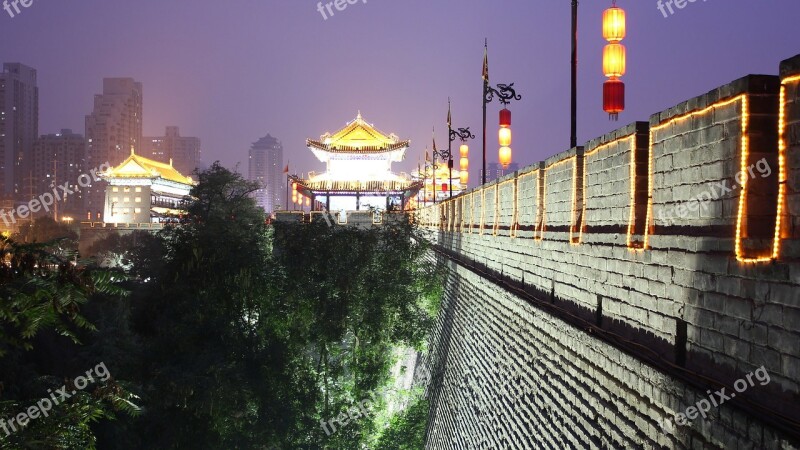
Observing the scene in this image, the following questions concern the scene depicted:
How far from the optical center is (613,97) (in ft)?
31.0

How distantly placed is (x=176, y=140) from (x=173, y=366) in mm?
182070

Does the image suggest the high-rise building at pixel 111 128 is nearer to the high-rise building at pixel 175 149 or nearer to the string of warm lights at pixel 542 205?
the high-rise building at pixel 175 149

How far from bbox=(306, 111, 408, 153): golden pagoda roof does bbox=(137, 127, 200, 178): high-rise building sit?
13828cm

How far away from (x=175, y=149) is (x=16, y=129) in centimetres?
7251

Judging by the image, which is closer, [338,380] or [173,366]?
[173,366]

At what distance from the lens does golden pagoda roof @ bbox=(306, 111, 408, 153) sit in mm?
45125

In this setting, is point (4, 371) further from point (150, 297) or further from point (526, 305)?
point (526, 305)

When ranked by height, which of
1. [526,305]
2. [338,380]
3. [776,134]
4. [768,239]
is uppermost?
[776,134]

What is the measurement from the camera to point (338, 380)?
13.7 meters

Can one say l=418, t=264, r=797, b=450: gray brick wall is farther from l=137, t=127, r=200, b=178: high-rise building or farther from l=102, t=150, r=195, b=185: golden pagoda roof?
l=137, t=127, r=200, b=178: high-rise building

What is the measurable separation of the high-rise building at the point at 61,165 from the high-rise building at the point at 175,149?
188 ft

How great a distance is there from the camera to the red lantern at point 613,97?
9.38 meters

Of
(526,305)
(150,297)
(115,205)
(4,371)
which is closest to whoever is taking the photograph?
(526,305)

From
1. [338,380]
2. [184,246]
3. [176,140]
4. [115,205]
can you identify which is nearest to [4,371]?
[184,246]
